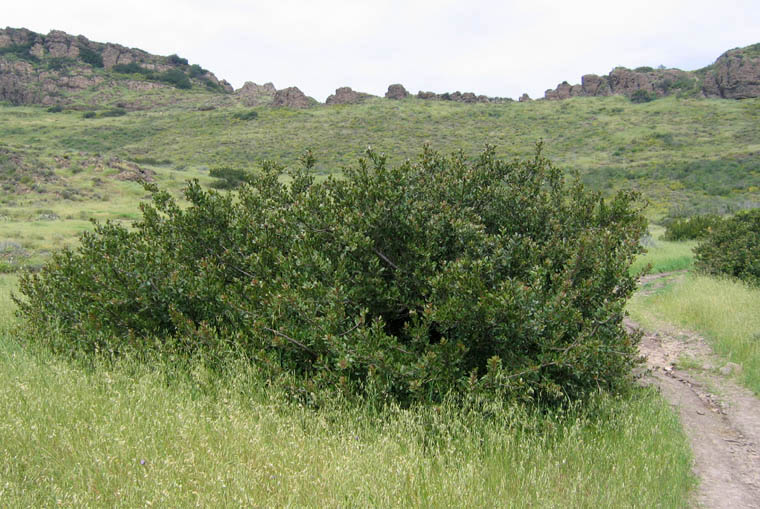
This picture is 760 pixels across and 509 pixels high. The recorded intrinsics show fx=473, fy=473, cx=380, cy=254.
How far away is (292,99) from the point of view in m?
75.8

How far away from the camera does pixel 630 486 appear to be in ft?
11.6

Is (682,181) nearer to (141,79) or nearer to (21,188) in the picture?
(21,188)

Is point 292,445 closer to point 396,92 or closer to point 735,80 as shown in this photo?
point 735,80

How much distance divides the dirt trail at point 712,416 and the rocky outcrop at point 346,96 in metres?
75.8

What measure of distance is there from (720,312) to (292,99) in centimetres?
7457

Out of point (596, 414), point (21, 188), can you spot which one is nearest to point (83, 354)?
point (596, 414)

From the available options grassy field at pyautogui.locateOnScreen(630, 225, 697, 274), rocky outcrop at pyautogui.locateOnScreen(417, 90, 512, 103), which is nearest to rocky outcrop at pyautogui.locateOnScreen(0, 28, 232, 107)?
rocky outcrop at pyautogui.locateOnScreen(417, 90, 512, 103)

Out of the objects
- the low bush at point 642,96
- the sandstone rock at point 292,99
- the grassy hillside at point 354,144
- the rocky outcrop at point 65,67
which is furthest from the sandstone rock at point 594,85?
the rocky outcrop at point 65,67

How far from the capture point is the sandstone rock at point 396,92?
85.2 meters

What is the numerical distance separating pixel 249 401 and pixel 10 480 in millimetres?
1696

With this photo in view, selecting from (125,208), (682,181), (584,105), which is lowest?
(125,208)

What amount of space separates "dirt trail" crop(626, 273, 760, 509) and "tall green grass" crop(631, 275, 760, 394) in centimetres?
24

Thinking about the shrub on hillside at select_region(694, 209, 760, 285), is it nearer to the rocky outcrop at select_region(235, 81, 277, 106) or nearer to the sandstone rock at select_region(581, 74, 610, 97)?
the rocky outcrop at select_region(235, 81, 277, 106)

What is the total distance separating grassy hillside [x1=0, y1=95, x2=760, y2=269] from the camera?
89.6ft
